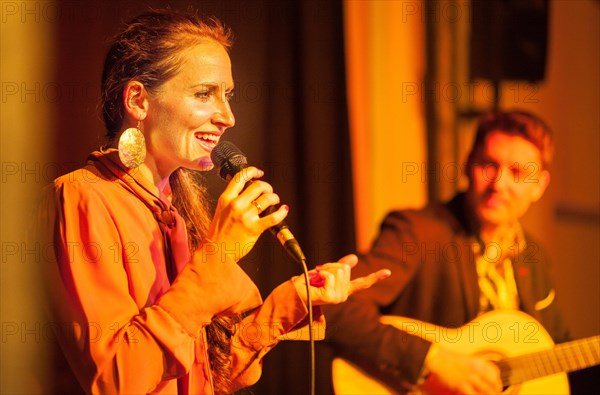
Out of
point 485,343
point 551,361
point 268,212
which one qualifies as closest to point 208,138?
point 268,212

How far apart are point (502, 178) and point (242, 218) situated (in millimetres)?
1064

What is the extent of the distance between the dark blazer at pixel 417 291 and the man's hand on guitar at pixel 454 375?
4 centimetres

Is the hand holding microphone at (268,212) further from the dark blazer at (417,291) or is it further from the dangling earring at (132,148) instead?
the dark blazer at (417,291)

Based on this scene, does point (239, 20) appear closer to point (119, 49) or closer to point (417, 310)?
point (119, 49)

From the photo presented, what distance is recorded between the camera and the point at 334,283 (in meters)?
1.39

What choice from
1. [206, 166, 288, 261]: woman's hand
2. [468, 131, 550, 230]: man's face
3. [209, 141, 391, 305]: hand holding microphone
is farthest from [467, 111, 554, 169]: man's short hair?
[206, 166, 288, 261]: woman's hand

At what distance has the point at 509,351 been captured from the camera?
1.87 metres

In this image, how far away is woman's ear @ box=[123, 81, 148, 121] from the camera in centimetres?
138

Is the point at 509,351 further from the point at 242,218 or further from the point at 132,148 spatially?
the point at 132,148

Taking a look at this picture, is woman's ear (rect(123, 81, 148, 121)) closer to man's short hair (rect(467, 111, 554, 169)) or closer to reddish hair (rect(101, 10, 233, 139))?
reddish hair (rect(101, 10, 233, 139))

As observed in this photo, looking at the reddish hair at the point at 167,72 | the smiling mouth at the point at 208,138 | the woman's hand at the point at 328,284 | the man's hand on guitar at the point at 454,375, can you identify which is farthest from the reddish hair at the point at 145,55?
the man's hand on guitar at the point at 454,375

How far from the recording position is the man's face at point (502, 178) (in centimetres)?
203

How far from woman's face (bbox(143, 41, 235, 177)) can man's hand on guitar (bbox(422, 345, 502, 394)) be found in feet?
2.63

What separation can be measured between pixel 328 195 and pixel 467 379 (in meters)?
0.60
